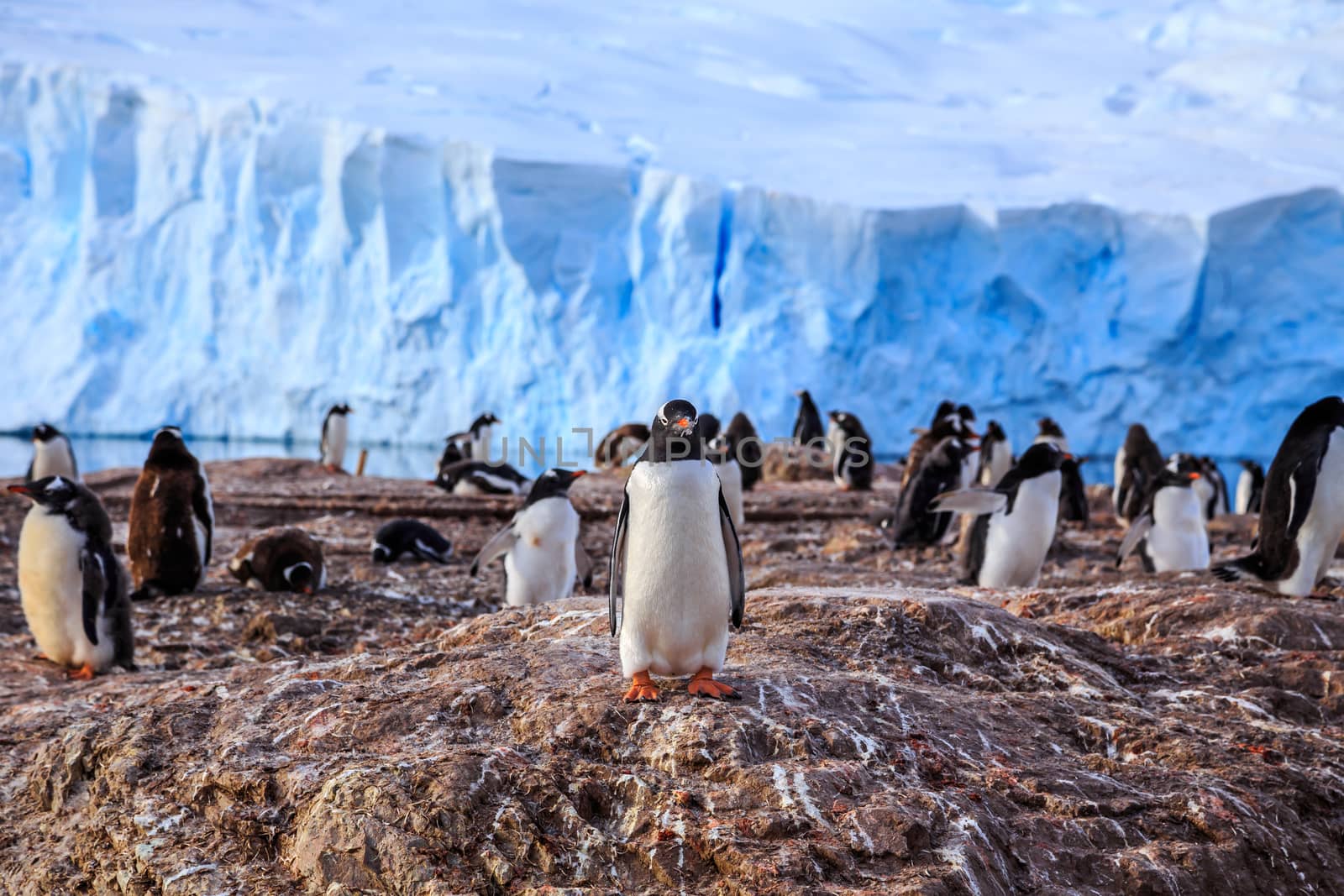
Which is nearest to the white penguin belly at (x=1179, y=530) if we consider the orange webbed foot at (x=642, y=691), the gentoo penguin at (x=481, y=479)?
the orange webbed foot at (x=642, y=691)

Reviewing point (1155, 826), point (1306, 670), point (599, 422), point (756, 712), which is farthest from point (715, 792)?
point (599, 422)

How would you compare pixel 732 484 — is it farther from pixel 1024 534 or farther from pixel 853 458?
pixel 853 458

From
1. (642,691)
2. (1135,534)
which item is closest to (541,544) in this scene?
(642,691)

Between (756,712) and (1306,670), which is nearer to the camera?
(756,712)

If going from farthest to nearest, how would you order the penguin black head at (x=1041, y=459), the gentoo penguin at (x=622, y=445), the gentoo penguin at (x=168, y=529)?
the gentoo penguin at (x=622, y=445)
the gentoo penguin at (x=168, y=529)
the penguin black head at (x=1041, y=459)

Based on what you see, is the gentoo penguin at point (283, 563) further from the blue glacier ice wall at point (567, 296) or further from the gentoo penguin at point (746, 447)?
the blue glacier ice wall at point (567, 296)

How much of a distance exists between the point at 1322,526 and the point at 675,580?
345cm

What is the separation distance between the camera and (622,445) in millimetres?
13258

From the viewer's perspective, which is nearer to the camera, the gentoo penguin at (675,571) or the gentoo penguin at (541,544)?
the gentoo penguin at (675,571)

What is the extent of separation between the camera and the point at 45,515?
459 cm

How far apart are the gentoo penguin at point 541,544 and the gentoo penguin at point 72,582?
5.24 feet

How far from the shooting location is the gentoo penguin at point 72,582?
178 inches

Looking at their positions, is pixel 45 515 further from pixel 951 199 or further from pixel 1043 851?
pixel 951 199

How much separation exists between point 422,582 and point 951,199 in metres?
19.6
